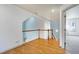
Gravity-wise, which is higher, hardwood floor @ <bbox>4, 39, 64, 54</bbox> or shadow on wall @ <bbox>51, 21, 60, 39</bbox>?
shadow on wall @ <bbox>51, 21, 60, 39</bbox>

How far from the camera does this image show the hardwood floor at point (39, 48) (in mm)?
1978

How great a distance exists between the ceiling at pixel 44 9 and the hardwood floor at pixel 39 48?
439 millimetres

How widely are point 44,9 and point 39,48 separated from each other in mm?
667

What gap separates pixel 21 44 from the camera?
2094 mm

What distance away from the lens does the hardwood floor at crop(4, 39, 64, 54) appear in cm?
198

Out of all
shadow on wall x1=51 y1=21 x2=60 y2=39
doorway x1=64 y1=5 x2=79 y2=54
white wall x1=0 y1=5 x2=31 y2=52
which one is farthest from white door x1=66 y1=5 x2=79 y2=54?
white wall x1=0 y1=5 x2=31 y2=52

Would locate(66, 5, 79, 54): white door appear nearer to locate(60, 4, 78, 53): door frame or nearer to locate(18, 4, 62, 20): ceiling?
locate(60, 4, 78, 53): door frame

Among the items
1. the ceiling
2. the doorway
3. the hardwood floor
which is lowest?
the hardwood floor

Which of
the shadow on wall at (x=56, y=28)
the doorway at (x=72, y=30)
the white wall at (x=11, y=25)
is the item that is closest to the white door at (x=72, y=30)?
the doorway at (x=72, y=30)

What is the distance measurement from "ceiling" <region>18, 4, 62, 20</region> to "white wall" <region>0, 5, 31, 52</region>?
0.13 metres

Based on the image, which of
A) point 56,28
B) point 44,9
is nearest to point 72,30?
point 56,28
